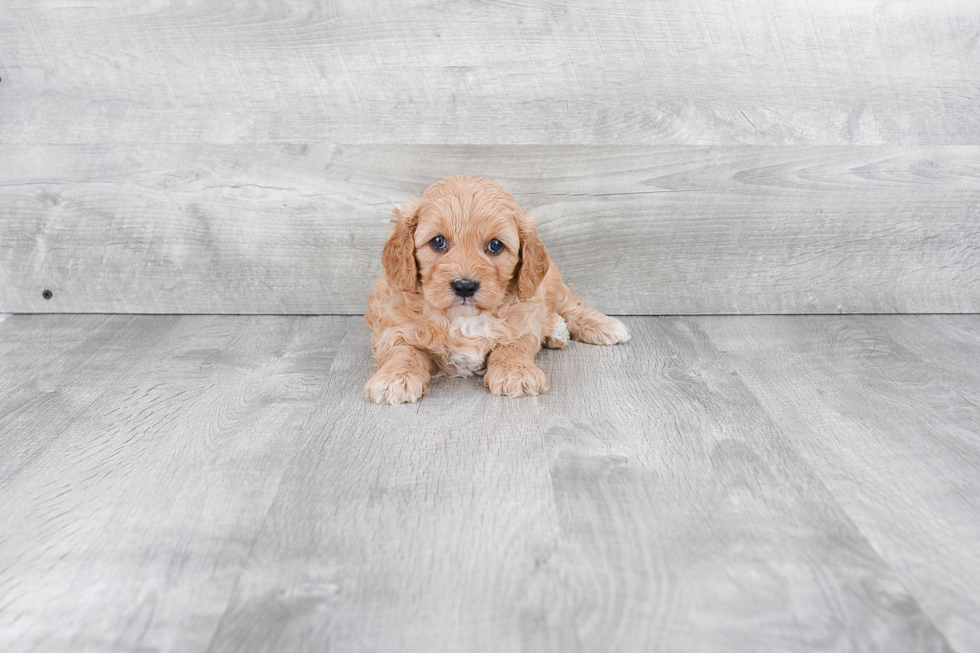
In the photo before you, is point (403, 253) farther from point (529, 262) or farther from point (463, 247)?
point (529, 262)

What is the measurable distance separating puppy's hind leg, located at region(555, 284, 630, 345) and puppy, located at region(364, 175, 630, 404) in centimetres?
30

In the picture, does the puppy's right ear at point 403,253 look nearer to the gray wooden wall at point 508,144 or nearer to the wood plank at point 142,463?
the wood plank at point 142,463

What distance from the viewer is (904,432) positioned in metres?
1.98

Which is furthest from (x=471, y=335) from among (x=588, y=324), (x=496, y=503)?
(x=496, y=503)

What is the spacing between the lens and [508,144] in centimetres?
277

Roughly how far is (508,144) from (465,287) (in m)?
0.87

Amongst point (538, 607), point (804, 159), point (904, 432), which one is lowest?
point (904, 432)

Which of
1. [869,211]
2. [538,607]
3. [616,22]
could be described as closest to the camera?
→ [538,607]

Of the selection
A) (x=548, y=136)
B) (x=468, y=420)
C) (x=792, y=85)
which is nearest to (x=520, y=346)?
(x=468, y=420)

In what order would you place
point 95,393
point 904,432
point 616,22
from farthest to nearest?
point 616,22 < point 95,393 < point 904,432

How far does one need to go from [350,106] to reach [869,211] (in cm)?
192

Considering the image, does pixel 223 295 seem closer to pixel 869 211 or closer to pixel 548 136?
pixel 548 136

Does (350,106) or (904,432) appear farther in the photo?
(350,106)

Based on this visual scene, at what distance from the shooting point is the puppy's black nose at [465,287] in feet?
6.86
